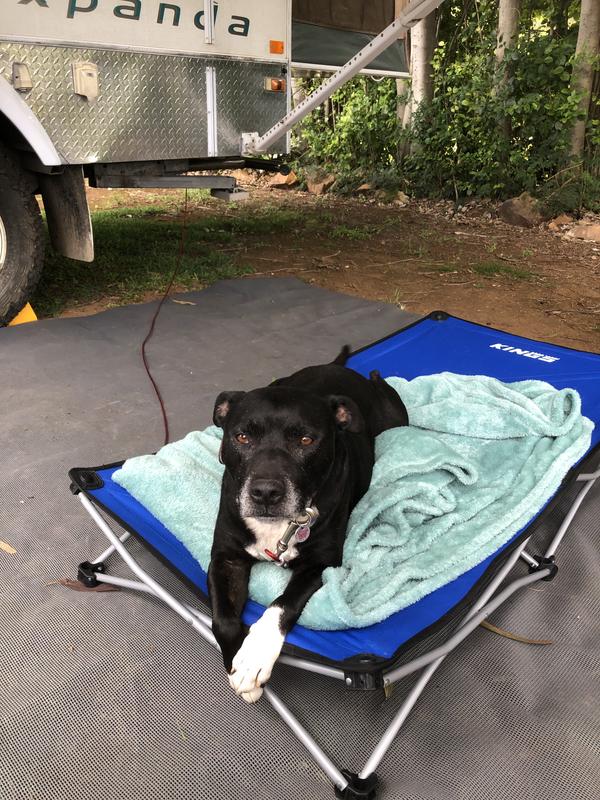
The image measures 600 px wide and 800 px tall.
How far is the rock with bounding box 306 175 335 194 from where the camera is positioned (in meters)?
11.5

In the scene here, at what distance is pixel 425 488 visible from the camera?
2.44 m

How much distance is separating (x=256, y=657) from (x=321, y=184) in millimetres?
10797

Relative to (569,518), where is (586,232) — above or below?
above

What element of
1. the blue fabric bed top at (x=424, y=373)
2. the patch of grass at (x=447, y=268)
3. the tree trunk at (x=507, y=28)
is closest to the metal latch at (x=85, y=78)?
the blue fabric bed top at (x=424, y=373)

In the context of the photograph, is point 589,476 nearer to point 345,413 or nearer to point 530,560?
point 530,560

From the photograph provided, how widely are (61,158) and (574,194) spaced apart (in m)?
6.78

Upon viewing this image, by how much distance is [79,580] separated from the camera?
7.89 ft

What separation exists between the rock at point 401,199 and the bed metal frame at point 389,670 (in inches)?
332

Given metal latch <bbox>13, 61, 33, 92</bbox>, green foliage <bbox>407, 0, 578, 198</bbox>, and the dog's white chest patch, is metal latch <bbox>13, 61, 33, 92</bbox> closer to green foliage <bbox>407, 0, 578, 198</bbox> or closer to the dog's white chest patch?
the dog's white chest patch

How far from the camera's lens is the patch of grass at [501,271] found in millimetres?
6633

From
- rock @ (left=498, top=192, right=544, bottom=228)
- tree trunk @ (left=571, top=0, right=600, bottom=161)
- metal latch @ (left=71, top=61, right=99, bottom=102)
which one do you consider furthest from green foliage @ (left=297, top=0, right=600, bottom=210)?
metal latch @ (left=71, top=61, right=99, bottom=102)

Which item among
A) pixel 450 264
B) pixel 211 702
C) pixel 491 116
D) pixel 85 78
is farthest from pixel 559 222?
pixel 211 702

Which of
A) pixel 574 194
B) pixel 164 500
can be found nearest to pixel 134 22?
pixel 164 500

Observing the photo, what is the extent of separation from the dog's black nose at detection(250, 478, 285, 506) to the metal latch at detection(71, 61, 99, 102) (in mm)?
3576
